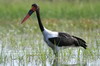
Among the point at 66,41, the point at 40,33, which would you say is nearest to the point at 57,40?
the point at 66,41

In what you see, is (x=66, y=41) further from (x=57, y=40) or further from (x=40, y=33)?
(x=40, y=33)

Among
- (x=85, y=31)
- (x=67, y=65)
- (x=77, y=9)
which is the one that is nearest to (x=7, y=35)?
(x=85, y=31)

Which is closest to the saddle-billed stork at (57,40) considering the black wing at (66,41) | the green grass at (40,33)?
the black wing at (66,41)

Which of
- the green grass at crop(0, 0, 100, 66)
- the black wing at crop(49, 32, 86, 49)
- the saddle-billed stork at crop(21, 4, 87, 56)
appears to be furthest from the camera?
the black wing at crop(49, 32, 86, 49)

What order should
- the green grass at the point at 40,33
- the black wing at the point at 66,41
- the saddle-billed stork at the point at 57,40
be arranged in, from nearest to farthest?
1. the green grass at the point at 40,33
2. the saddle-billed stork at the point at 57,40
3. the black wing at the point at 66,41

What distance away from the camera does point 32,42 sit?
33.9 feet

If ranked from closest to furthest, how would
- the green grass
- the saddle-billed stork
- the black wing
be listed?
1. the green grass
2. the saddle-billed stork
3. the black wing

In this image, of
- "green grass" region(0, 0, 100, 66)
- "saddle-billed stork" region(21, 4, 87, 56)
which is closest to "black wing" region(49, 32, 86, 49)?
"saddle-billed stork" region(21, 4, 87, 56)

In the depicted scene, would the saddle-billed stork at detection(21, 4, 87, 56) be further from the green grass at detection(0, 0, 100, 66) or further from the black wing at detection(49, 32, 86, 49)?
the green grass at detection(0, 0, 100, 66)

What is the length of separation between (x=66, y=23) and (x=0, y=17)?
8.22 feet

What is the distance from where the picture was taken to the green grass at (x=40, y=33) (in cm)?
823

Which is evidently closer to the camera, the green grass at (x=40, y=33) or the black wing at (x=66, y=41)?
the green grass at (x=40, y=33)

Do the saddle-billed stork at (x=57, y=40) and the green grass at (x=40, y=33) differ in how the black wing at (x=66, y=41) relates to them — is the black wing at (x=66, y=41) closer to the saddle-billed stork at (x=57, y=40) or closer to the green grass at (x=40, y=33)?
the saddle-billed stork at (x=57, y=40)

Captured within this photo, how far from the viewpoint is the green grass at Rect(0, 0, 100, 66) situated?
8227mm
